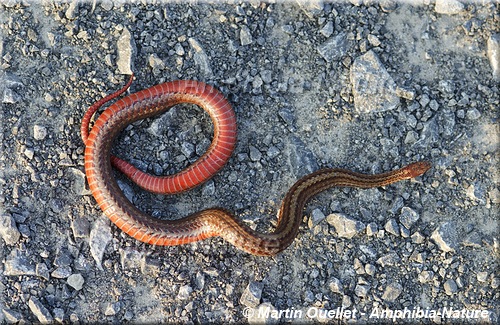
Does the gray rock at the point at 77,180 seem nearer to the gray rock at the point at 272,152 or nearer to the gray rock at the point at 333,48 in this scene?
the gray rock at the point at 272,152

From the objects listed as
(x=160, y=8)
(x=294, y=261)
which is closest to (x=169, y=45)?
(x=160, y=8)

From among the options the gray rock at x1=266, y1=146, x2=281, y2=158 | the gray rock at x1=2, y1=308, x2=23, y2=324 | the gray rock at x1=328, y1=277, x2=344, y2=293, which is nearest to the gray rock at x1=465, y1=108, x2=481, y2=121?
the gray rock at x1=266, y1=146, x2=281, y2=158

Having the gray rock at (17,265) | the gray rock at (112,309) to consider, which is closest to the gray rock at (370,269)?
the gray rock at (112,309)

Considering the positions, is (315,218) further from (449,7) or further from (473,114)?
(449,7)

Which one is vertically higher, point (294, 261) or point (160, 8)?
point (160, 8)

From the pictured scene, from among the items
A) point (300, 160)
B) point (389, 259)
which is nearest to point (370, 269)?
point (389, 259)

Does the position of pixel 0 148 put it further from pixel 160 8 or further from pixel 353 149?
pixel 353 149

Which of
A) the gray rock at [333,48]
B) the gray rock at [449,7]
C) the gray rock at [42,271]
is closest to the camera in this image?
the gray rock at [42,271]
